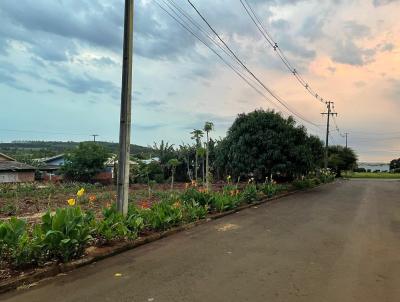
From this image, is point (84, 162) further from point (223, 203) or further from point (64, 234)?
point (64, 234)

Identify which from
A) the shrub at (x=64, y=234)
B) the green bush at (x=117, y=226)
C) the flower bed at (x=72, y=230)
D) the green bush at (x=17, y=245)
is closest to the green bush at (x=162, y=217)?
the flower bed at (x=72, y=230)

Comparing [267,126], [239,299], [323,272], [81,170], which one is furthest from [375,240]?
[81,170]

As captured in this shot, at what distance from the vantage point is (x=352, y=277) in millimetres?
6605

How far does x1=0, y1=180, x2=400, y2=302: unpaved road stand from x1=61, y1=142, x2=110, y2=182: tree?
84.5 ft

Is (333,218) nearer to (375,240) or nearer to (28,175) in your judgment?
(375,240)

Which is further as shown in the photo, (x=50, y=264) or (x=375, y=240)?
(x=375, y=240)

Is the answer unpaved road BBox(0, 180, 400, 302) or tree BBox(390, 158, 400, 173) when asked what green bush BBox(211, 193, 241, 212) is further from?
tree BBox(390, 158, 400, 173)

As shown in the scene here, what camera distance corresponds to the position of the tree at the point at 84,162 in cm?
3547

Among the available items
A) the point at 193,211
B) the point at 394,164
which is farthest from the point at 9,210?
the point at 394,164

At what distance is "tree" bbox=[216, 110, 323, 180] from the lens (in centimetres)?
2406

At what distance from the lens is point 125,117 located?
9.55 meters

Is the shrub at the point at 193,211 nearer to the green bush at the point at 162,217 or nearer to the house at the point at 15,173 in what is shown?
the green bush at the point at 162,217

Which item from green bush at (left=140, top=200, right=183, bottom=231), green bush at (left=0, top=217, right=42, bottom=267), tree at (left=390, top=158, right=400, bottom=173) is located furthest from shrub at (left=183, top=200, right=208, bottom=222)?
tree at (left=390, top=158, right=400, bottom=173)

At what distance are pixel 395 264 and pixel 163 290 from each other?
4236 millimetres
